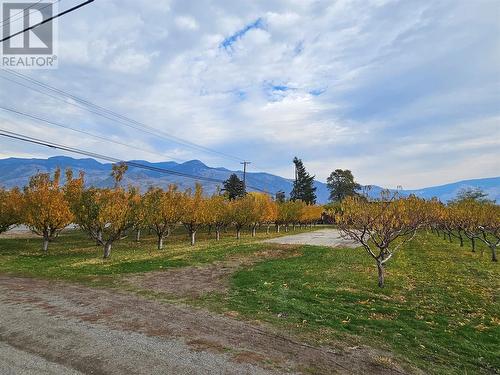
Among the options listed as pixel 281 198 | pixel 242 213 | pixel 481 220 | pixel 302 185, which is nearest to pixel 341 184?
pixel 302 185

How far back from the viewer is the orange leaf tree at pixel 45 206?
1086 inches

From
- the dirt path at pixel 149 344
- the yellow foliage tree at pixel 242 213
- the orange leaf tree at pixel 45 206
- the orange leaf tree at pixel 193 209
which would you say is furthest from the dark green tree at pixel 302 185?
the dirt path at pixel 149 344

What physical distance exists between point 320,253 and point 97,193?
1767 centimetres

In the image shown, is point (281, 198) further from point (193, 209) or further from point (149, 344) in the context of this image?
point (149, 344)

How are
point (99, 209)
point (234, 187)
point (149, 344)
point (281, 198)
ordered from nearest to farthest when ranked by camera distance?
point (149, 344) → point (99, 209) → point (281, 198) → point (234, 187)

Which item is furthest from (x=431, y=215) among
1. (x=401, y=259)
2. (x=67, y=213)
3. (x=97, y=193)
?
(x=67, y=213)

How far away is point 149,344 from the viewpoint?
24.7 feet

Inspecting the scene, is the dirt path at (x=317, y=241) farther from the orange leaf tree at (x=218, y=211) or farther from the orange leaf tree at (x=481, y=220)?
the orange leaf tree at (x=481, y=220)

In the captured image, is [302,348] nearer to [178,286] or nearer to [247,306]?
[247,306]

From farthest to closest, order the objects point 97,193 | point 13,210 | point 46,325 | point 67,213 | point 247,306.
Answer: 1. point 13,210
2. point 67,213
3. point 97,193
4. point 247,306
5. point 46,325

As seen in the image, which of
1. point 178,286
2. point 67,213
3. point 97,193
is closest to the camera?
point 178,286

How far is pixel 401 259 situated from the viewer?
22875 mm

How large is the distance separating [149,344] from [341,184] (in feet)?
340

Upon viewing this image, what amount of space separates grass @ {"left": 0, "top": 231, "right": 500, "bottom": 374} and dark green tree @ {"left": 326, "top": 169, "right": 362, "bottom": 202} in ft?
273
